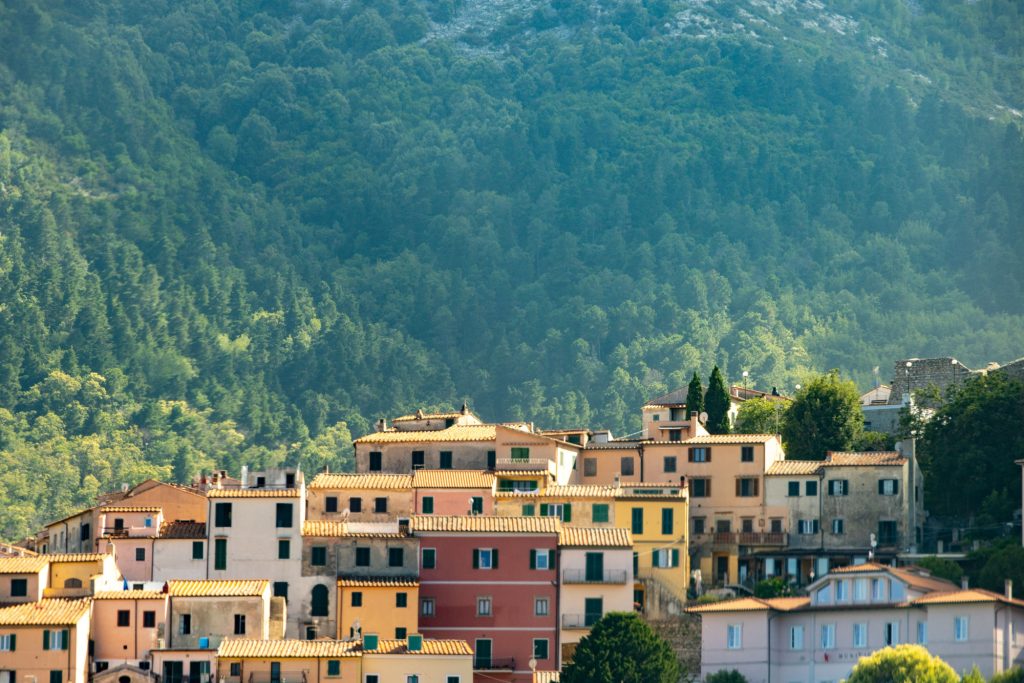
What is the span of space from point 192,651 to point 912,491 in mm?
32603

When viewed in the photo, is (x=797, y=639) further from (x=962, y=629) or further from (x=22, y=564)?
(x=22, y=564)

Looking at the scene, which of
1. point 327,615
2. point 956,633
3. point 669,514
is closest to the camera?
point 956,633

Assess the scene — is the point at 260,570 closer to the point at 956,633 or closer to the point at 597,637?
the point at 597,637

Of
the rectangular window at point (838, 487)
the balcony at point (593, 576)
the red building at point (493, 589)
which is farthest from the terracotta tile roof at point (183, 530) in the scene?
the rectangular window at point (838, 487)

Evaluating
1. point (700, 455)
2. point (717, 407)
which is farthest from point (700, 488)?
point (717, 407)

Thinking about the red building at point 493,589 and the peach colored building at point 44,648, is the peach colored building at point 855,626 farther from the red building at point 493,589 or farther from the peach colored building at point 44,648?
the peach colored building at point 44,648

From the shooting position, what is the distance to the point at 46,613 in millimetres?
91562

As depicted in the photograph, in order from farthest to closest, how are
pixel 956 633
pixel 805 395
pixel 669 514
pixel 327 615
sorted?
pixel 805 395 < pixel 669 514 < pixel 327 615 < pixel 956 633

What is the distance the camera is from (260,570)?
96.1 metres

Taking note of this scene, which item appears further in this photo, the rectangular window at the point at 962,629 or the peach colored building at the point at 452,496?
the peach colored building at the point at 452,496

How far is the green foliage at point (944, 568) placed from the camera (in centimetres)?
9706

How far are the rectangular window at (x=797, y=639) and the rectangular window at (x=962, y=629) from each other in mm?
5820

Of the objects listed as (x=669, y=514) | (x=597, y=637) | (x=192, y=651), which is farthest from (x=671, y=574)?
(x=192, y=651)

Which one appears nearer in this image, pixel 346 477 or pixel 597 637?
pixel 597 637
